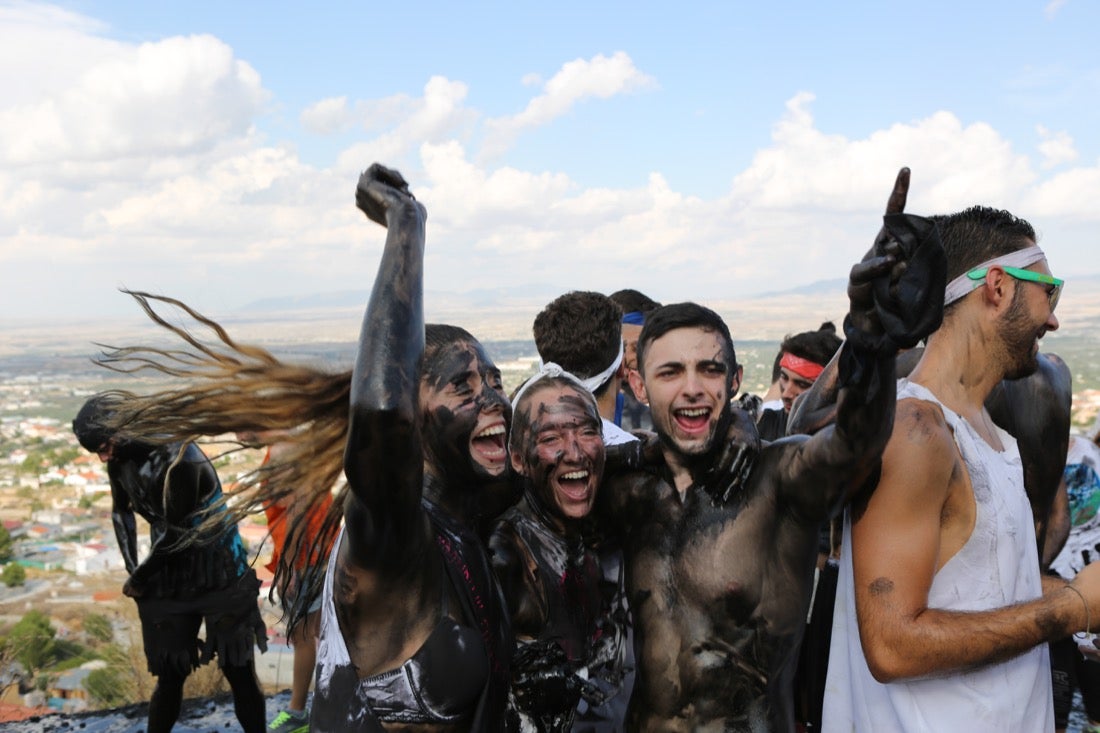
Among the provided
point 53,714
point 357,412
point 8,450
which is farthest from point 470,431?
point 8,450

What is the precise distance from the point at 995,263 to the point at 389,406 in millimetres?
Answer: 1594

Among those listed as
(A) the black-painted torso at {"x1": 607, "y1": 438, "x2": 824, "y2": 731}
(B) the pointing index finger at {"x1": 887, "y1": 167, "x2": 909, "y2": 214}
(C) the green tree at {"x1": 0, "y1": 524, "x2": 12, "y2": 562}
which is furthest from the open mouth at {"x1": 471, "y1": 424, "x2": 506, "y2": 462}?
(C) the green tree at {"x1": 0, "y1": 524, "x2": 12, "y2": 562}

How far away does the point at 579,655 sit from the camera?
2.46 metres

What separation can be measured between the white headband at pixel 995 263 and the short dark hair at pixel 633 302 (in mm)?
3253

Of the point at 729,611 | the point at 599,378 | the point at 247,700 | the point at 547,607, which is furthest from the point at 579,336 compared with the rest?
the point at 247,700

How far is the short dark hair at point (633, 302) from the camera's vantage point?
5.65 meters

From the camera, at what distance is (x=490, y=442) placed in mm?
2348

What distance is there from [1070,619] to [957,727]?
36cm

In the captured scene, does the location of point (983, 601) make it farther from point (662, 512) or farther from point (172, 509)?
point (172, 509)

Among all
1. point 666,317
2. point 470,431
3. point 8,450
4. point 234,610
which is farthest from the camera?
point 8,450

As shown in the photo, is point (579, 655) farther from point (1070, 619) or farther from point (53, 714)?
point (53, 714)

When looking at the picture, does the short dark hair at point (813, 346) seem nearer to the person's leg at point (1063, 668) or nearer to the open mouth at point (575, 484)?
the person's leg at point (1063, 668)

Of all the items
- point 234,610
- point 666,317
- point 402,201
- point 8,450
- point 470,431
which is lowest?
point 8,450

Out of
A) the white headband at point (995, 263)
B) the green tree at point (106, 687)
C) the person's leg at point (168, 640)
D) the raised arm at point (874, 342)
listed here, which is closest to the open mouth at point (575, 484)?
the raised arm at point (874, 342)
